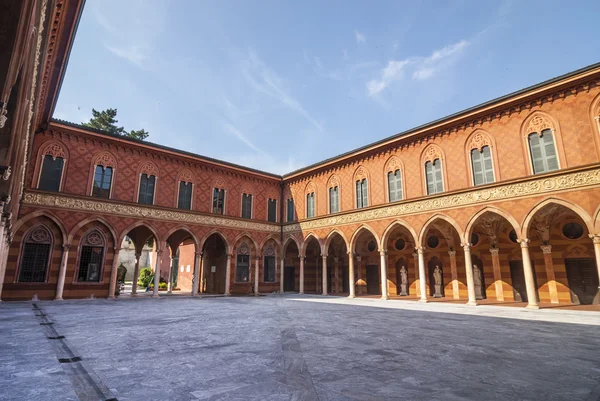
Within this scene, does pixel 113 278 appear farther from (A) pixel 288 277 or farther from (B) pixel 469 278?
(B) pixel 469 278

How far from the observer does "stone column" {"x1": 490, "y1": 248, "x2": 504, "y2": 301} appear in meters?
18.0

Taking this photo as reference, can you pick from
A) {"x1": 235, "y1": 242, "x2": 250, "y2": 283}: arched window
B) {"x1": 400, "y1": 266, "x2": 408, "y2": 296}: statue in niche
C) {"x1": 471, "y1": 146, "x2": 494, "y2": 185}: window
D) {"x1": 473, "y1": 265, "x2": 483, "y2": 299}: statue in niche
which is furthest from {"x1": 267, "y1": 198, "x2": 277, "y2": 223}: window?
{"x1": 471, "y1": 146, "x2": 494, "y2": 185}: window

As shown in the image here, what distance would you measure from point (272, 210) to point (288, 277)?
18.9ft

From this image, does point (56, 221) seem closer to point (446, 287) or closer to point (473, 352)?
point (473, 352)

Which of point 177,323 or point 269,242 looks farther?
point 269,242

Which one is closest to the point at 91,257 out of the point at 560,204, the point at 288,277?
the point at 288,277

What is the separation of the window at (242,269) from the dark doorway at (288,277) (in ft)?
12.3

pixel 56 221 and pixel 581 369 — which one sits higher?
pixel 56 221

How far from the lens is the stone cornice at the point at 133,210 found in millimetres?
16906

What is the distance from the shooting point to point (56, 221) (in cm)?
1711

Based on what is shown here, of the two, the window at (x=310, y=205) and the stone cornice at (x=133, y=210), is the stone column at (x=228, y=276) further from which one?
the window at (x=310, y=205)

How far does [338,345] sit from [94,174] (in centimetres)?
1822

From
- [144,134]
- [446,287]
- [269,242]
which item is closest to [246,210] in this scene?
[269,242]

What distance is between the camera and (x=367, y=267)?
967 inches
